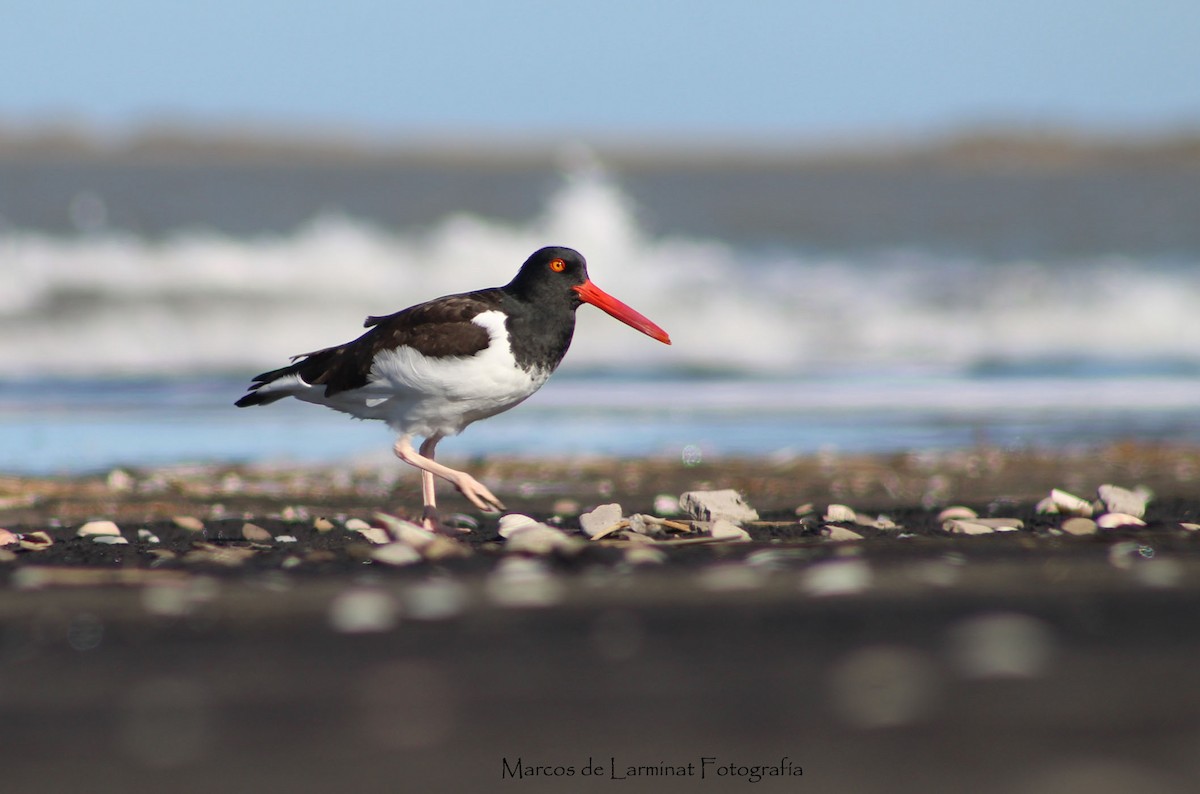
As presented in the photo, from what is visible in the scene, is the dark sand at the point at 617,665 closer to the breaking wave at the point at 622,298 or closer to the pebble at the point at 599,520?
the pebble at the point at 599,520

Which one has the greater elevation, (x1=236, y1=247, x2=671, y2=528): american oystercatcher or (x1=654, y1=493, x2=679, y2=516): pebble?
(x1=236, y1=247, x2=671, y2=528): american oystercatcher

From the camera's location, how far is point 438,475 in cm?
556

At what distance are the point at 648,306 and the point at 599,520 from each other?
12.3 metres

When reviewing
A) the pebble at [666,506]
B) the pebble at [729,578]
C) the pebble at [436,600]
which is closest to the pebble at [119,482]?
the pebble at [666,506]

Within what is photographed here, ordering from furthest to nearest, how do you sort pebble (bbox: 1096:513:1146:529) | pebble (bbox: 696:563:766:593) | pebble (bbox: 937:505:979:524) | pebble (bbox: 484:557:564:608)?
pebble (bbox: 937:505:979:524) → pebble (bbox: 1096:513:1146:529) → pebble (bbox: 696:563:766:593) → pebble (bbox: 484:557:564:608)

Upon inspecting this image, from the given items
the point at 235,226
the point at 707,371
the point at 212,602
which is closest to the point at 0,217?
the point at 235,226

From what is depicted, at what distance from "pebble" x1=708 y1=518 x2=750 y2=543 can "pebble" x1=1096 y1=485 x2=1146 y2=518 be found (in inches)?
57.7

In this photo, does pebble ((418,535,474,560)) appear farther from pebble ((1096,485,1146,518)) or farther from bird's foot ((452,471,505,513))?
pebble ((1096,485,1146,518))

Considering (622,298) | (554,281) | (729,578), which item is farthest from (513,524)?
(622,298)

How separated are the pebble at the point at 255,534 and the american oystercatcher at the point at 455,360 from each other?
2.03 feet

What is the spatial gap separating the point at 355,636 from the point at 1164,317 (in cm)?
1523

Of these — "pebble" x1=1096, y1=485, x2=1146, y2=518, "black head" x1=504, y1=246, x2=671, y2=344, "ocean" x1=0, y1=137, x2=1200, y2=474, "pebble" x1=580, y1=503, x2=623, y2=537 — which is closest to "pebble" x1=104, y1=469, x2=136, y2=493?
"ocean" x1=0, y1=137, x2=1200, y2=474

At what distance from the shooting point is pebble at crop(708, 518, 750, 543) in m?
4.47

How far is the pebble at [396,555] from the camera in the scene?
13.4 ft
